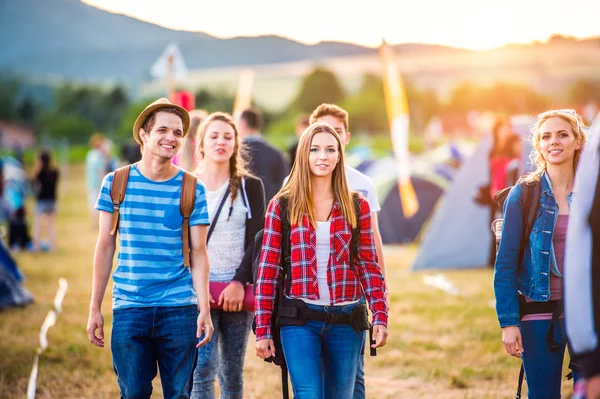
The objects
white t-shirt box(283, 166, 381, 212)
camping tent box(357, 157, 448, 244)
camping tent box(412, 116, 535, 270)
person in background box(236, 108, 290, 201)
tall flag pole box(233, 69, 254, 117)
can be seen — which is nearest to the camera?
white t-shirt box(283, 166, 381, 212)

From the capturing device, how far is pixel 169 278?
382 cm

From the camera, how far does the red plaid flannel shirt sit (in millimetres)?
3754

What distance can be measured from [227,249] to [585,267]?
2.69m

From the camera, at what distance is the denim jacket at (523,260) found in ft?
12.2

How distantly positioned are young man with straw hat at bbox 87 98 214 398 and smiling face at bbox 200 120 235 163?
0.86m

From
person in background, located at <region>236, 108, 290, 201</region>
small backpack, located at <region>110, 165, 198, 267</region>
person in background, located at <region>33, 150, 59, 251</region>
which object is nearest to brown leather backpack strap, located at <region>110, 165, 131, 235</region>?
small backpack, located at <region>110, 165, 198, 267</region>

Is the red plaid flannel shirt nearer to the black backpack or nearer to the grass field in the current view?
the black backpack

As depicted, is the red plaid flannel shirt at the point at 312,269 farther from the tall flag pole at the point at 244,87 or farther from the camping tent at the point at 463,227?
the tall flag pole at the point at 244,87

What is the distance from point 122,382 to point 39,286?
855 centimetres

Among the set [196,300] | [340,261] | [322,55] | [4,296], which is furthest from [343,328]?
[322,55]

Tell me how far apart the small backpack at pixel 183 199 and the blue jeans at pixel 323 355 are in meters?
0.62

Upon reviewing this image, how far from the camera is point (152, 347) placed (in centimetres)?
387

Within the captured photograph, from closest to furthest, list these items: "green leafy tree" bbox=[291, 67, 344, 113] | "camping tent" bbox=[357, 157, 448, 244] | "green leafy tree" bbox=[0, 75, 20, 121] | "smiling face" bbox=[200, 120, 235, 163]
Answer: "smiling face" bbox=[200, 120, 235, 163]
"camping tent" bbox=[357, 157, 448, 244]
"green leafy tree" bbox=[0, 75, 20, 121]
"green leafy tree" bbox=[291, 67, 344, 113]

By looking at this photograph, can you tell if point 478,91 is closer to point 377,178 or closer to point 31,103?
point 31,103
